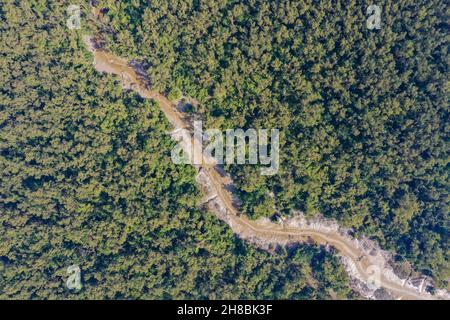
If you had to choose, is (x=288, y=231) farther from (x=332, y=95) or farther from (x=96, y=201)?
(x=96, y=201)

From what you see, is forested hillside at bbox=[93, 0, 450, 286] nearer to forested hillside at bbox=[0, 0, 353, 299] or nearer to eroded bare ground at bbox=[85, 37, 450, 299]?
eroded bare ground at bbox=[85, 37, 450, 299]

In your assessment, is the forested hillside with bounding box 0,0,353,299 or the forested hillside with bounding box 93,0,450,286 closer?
the forested hillside with bounding box 93,0,450,286

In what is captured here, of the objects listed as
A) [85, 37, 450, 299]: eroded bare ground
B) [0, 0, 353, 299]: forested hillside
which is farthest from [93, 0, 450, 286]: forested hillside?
[0, 0, 353, 299]: forested hillside

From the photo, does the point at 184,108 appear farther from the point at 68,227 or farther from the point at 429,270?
the point at 429,270

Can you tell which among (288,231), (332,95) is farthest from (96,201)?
(332,95)

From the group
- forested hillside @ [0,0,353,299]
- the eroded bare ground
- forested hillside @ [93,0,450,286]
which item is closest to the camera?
forested hillside @ [93,0,450,286]
